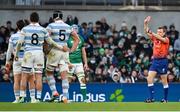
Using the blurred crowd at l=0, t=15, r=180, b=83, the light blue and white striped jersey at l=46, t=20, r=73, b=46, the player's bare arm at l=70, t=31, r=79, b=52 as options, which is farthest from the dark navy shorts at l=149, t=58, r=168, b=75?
the blurred crowd at l=0, t=15, r=180, b=83

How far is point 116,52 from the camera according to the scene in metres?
30.7

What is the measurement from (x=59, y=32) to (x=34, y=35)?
723mm

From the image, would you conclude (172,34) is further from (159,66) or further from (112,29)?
(159,66)

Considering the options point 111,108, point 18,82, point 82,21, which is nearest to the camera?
point 111,108

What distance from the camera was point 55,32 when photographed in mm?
21422

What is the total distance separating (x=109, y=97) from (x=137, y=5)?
691 cm

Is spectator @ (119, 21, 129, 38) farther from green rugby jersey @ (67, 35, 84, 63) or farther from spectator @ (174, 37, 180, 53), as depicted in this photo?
green rugby jersey @ (67, 35, 84, 63)

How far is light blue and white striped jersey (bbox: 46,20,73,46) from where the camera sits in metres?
21.4

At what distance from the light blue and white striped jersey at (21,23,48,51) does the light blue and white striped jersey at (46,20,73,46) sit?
0.37 meters

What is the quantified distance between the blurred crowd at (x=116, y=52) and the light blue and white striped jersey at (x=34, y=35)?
749 centimetres

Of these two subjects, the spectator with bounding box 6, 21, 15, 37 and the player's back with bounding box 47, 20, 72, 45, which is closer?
the player's back with bounding box 47, 20, 72, 45

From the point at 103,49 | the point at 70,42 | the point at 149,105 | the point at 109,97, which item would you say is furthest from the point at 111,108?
the point at 103,49

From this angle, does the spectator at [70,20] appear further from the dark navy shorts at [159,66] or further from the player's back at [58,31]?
the player's back at [58,31]

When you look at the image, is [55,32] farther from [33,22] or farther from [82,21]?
[82,21]
